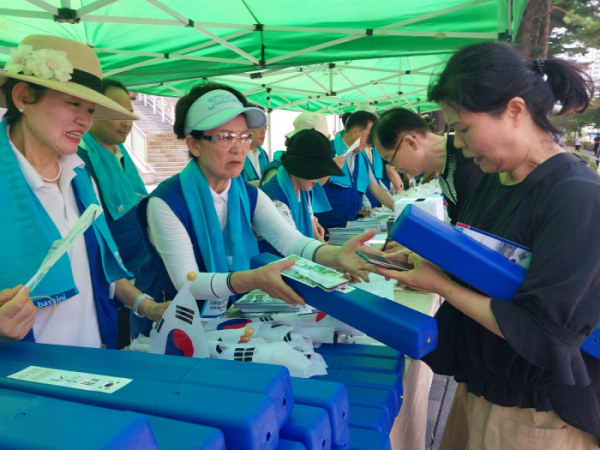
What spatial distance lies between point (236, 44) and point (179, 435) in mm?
4325

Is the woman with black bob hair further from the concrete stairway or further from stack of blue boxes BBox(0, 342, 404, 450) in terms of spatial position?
the concrete stairway

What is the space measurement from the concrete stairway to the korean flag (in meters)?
13.5

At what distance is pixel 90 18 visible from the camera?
10.5 ft

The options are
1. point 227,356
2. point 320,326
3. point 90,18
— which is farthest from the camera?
point 90,18

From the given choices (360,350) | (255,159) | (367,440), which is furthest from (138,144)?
(367,440)

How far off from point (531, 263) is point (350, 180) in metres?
3.27

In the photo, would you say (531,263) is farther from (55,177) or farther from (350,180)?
(350,180)

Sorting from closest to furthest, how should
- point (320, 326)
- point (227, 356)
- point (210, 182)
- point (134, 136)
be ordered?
point (227, 356)
point (320, 326)
point (210, 182)
point (134, 136)

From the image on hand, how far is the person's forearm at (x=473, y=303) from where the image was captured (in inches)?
40.7

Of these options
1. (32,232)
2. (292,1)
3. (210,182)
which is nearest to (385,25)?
(292,1)

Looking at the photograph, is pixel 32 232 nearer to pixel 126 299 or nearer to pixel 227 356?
pixel 126 299

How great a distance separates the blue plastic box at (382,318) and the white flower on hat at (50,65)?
931mm

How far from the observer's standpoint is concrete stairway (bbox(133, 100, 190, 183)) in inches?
586

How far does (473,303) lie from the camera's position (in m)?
1.07
